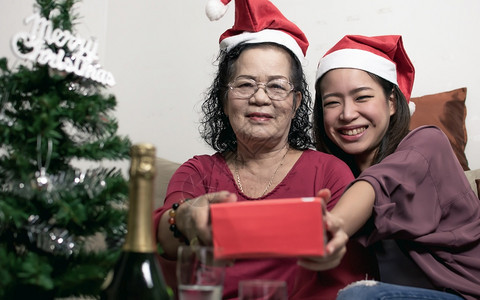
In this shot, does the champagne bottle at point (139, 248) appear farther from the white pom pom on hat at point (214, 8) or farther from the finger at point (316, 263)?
the white pom pom on hat at point (214, 8)

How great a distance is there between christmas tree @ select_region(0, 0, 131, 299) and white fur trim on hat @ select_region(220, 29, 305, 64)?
704 millimetres

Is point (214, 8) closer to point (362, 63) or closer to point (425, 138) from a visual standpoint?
point (362, 63)

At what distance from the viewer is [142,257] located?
0.64 metres

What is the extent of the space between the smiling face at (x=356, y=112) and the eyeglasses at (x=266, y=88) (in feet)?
0.50

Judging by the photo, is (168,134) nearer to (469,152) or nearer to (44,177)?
(469,152)

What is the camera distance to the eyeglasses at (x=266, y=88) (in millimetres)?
1348

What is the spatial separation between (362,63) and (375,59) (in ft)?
0.15

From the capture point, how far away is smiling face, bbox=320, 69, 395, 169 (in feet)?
4.61

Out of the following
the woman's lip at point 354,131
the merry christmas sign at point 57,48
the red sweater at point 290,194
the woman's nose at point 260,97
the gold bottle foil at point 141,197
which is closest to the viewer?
the gold bottle foil at point 141,197

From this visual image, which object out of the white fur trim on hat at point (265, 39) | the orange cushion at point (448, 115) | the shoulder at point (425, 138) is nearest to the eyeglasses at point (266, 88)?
the white fur trim on hat at point (265, 39)

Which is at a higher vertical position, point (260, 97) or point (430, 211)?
point (260, 97)

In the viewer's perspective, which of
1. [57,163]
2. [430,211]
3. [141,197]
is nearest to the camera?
[141,197]

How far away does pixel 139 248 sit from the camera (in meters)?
0.62

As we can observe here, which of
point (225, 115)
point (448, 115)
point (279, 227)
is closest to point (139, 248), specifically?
point (279, 227)
